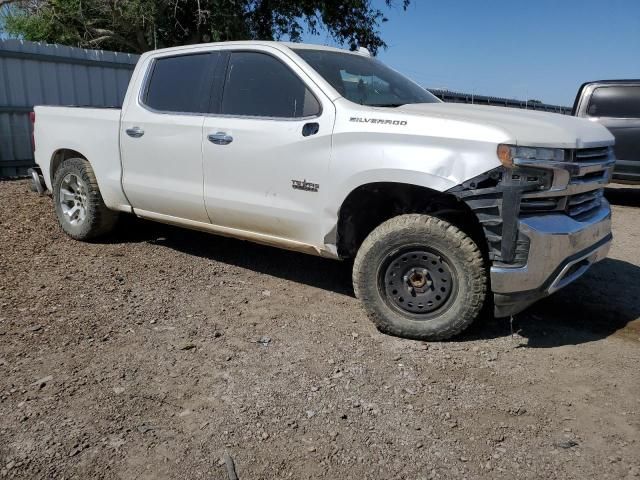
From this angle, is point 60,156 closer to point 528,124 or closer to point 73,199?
point 73,199

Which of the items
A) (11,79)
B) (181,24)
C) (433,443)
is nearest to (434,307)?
(433,443)

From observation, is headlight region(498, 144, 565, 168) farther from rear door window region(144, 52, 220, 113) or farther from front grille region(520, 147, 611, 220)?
rear door window region(144, 52, 220, 113)

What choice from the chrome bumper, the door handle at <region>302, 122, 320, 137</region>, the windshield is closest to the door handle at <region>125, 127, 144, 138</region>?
the windshield

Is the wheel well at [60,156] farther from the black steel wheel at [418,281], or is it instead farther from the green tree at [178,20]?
the green tree at [178,20]

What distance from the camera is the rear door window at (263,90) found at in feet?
13.9

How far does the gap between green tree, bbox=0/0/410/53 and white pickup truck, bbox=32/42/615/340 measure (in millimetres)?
10659

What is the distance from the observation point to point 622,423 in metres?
2.95

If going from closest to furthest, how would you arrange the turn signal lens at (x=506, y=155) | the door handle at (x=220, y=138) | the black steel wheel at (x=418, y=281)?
the turn signal lens at (x=506, y=155), the black steel wheel at (x=418, y=281), the door handle at (x=220, y=138)

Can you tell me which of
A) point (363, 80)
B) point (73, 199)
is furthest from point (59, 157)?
→ point (363, 80)

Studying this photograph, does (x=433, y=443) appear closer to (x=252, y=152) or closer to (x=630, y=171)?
(x=252, y=152)

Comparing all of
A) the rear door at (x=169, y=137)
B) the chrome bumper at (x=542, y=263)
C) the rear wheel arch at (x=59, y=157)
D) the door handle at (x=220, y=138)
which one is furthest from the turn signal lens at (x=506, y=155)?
the rear wheel arch at (x=59, y=157)

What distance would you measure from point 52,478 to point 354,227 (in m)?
2.51

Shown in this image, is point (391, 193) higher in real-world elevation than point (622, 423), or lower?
higher

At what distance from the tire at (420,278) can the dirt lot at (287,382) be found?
0.17m
